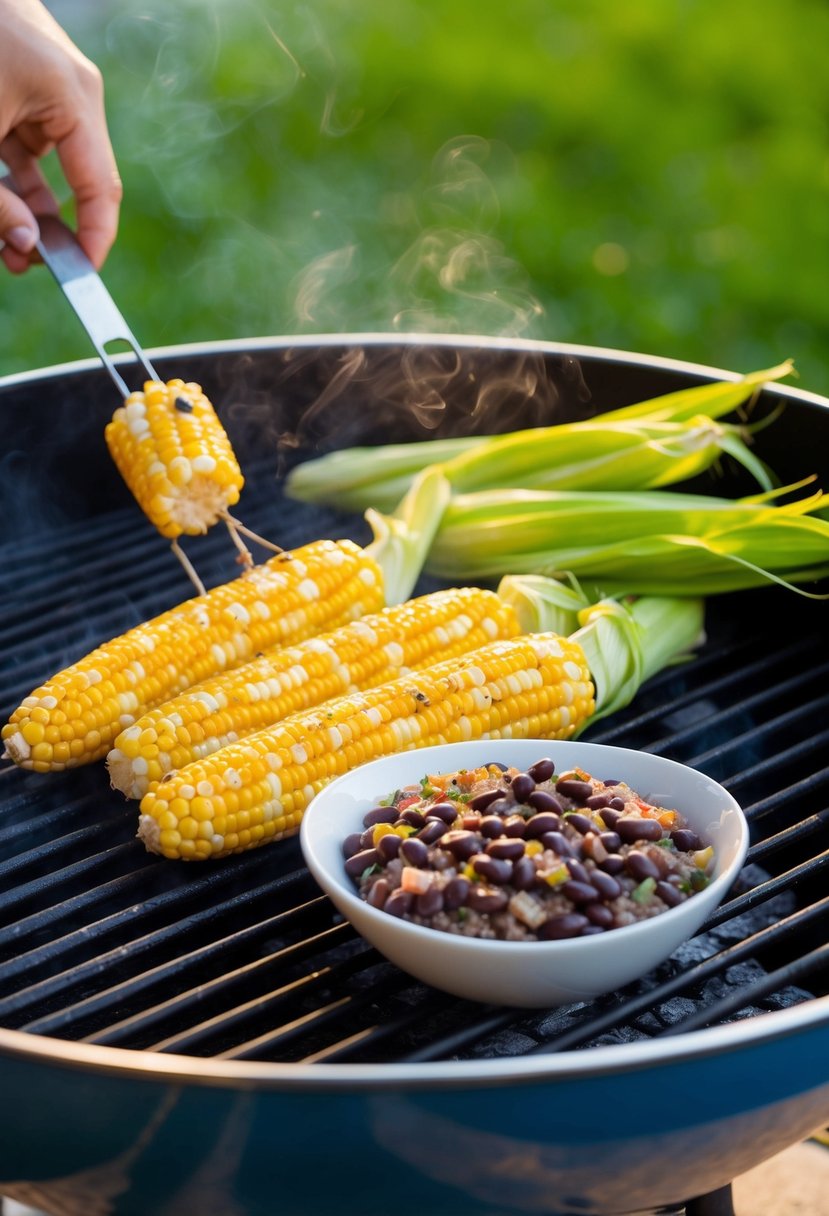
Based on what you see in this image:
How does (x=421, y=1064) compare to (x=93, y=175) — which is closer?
(x=421, y=1064)

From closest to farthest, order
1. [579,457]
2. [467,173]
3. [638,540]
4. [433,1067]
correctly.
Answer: [433,1067] → [638,540] → [579,457] → [467,173]

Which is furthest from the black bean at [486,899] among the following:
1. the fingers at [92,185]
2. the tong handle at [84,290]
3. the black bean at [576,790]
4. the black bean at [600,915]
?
the fingers at [92,185]

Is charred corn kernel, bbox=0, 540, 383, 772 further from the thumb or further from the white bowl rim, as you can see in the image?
the thumb

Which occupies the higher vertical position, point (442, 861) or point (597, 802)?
point (442, 861)

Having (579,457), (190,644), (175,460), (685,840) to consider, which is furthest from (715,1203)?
(579,457)

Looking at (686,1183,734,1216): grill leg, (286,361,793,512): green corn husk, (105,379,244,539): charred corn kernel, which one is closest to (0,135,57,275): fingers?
(105,379,244,539): charred corn kernel

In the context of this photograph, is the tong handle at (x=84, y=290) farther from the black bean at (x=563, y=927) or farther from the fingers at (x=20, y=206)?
the black bean at (x=563, y=927)

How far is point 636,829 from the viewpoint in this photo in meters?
1.67

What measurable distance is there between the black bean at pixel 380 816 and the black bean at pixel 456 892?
0.74ft

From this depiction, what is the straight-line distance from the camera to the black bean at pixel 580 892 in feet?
5.10

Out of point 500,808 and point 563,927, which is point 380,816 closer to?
Answer: point 500,808

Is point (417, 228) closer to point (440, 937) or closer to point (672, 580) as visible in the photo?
point (672, 580)

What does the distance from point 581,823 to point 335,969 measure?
16.6 inches

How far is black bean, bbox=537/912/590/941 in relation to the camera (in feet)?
5.02
